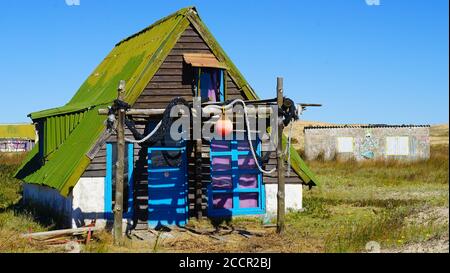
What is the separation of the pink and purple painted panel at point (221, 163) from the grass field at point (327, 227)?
137 centimetres

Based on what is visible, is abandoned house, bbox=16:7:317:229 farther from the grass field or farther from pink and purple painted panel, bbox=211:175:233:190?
the grass field

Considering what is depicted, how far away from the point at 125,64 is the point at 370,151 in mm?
25060

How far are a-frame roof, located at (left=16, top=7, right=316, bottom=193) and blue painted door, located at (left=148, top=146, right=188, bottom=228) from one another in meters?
1.57

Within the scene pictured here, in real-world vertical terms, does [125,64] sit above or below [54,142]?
above

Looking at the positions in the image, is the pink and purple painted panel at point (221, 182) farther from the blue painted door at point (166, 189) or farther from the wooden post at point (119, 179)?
the wooden post at point (119, 179)

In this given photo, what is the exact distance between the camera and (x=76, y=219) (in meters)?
13.6

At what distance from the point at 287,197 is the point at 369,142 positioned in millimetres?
24370

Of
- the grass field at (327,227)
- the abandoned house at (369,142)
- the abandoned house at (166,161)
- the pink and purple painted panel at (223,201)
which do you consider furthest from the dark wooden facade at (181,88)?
the abandoned house at (369,142)

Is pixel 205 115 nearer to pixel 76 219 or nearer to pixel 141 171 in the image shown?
pixel 141 171

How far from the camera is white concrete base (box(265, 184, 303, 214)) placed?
15383 millimetres

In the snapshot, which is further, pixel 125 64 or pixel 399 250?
pixel 125 64

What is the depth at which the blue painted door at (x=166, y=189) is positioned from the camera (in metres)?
14.4
